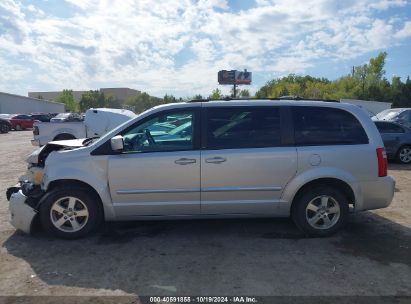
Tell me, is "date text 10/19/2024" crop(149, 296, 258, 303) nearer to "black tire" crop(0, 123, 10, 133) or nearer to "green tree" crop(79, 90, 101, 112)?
"black tire" crop(0, 123, 10, 133)

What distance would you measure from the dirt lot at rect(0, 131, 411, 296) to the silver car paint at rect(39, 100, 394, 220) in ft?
1.48

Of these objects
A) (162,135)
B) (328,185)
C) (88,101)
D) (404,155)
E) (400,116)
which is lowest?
(404,155)

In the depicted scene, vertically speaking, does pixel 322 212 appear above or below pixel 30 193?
below

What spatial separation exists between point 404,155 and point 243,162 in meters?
9.19

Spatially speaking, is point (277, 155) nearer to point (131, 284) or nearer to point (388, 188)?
point (388, 188)

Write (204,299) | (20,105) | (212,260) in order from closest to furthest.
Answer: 1. (204,299)
2. (212,260)
3. (20,105)

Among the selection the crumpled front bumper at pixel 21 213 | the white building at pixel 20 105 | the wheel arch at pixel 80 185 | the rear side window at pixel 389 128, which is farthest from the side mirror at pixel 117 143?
the white building at pixel 20 105

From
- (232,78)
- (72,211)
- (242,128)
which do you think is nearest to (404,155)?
(242,128)

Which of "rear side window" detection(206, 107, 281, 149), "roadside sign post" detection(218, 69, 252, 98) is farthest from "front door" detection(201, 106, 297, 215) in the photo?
"roadside sign post" detection(218, 69, 252, 98)

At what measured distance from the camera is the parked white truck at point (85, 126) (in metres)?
11.9

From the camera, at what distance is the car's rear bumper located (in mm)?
5473

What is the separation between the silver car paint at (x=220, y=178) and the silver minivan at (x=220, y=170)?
0.04ft

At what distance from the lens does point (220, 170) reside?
17.4 ft

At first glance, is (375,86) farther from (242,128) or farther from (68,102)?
(68,102)
